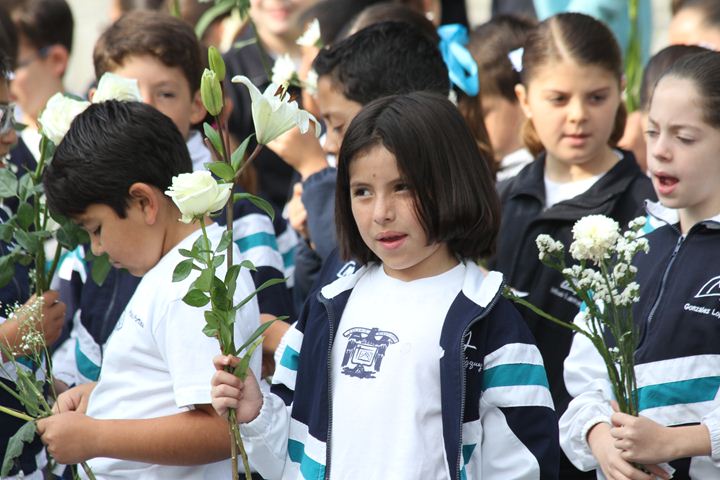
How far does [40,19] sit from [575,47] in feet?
9.43

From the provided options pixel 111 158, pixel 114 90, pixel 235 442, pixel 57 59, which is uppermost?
pixel 57 59

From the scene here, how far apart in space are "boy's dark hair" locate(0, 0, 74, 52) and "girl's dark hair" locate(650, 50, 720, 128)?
137 inches

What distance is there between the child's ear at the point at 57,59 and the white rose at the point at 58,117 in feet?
8.13

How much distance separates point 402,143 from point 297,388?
0.66 m

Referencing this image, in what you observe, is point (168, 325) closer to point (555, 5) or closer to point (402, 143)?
point (402, 143)

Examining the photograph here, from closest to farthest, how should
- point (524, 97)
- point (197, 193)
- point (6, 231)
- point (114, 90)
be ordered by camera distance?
point (197, 193) → point (6, 231) → point (114, 90) → point (524, 97)

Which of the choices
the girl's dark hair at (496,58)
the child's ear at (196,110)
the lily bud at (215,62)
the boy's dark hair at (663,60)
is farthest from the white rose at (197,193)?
the girl's dark hair at (496,58)

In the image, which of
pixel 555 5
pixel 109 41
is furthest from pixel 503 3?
pixel 109 41

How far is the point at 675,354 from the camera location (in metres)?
2.71

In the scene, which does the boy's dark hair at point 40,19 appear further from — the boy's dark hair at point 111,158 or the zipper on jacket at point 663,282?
the zipper on jacket at point 663,282

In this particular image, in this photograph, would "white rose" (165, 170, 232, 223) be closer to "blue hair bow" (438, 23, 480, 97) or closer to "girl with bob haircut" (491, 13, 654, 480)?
"girl with bob haircut" (491, 13, 654, 480)

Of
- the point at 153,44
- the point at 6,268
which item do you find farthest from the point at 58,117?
the point at 153,44

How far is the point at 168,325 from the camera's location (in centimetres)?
275

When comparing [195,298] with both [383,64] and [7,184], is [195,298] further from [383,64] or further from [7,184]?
[383,64]
